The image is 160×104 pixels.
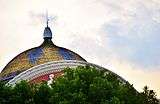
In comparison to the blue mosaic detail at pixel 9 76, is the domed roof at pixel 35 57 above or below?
above

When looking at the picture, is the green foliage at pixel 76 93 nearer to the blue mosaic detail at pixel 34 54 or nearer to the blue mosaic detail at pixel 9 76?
the blue mosaic detail at pixel 9 76

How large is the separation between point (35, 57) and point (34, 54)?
433mm

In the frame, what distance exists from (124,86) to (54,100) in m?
4.13

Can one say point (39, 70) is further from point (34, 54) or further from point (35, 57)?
point (34, 54)

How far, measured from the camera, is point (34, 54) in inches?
2415

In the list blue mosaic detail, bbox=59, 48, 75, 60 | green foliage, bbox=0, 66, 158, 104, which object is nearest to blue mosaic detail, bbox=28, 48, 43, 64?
blue mosaic detail, bbox=59, 48, 75, 60

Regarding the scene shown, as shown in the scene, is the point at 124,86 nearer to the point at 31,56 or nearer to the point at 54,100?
the point at 54,100

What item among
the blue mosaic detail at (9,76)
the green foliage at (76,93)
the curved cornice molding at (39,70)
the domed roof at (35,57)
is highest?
the domed roof at (35,57)

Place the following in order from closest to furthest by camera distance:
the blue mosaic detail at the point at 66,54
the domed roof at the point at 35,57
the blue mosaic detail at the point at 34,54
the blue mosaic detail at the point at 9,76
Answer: the blue mosaic detail at the point at 9,76
the domed roof at the point at 35,57
the blue mosaic detail at the point at 34,54
the blue mosaic detail at the point at 66,54

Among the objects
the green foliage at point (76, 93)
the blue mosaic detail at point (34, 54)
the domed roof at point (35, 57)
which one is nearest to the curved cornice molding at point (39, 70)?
the domed roof at point (35, 57)

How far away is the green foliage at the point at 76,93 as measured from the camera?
44.5 metres

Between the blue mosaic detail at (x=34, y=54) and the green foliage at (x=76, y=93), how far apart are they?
14.4 metres

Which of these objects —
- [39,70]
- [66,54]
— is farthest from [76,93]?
[66,54]

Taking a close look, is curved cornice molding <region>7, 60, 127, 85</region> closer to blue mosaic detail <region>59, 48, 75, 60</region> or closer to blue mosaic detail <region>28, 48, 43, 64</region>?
blue mosaic detail <region>28, 48, 43, 64</region>
